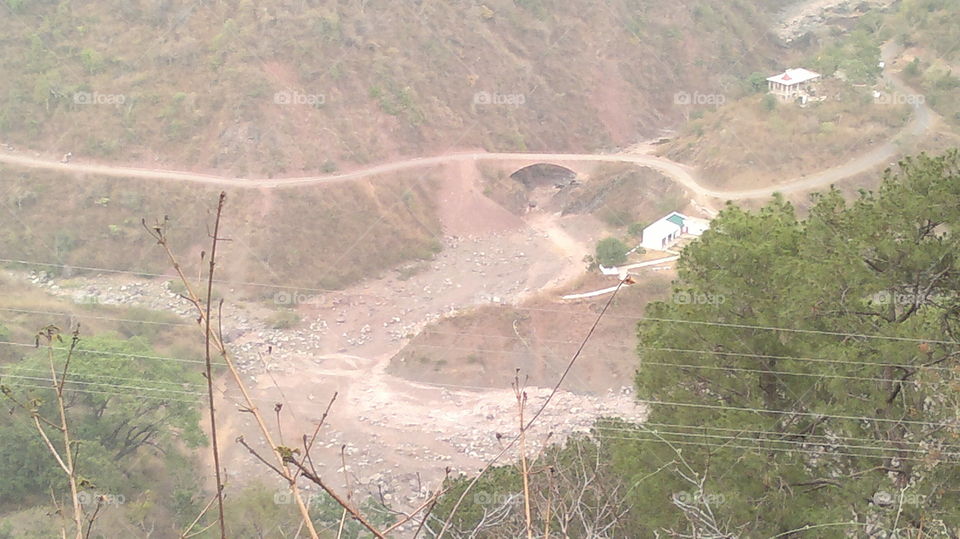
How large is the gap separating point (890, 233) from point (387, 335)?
18869mm

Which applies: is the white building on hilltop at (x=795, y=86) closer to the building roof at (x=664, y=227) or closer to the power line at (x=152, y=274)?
the building roof at (x=664, y=227)

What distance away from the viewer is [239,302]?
92.6 feet

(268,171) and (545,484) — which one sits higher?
(268,171)

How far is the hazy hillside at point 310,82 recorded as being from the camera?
3219 cm

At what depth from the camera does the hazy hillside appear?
32188mm

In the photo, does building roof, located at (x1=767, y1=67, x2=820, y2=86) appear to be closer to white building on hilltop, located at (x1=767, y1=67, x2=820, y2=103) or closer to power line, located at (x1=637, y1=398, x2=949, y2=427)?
white building on hilltop, located at (x1=767, y1=67, x2=820, y2=103)

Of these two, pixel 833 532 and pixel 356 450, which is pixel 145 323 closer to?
pixel 356 450

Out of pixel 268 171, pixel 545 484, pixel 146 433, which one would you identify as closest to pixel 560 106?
pixel 268 171

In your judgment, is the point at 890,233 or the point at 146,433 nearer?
the point at 890,233

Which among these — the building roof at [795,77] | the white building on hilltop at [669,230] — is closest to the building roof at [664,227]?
the white building on hilltop at [669,230]

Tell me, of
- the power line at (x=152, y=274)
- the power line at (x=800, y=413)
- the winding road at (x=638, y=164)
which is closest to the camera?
the power line at (x=800, y=413)

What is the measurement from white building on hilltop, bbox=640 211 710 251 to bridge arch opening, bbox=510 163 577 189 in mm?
6508

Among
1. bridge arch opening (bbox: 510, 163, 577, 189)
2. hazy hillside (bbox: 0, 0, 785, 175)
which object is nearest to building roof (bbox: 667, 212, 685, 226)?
bridge arch opening (bbox: 510, 163, 577, 189)

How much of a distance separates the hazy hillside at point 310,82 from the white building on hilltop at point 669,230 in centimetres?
835
